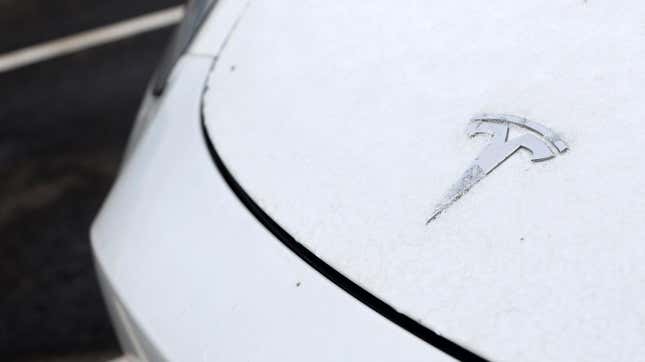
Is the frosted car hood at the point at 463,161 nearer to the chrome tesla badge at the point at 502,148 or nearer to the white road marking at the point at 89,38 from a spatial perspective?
the chrome tesla badge at the point at 502,148

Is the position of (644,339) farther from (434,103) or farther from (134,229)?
(134,229)

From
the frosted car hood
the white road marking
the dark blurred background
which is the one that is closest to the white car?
the frosted car hood

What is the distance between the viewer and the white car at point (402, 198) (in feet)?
3.83

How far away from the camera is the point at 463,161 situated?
4.34 ft

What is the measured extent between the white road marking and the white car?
3.75 meters

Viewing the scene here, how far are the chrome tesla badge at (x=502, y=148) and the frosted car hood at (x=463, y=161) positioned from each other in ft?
0.04

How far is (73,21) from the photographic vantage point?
5.82 meters

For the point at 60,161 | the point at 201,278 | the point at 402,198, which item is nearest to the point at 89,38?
the point at 60,161

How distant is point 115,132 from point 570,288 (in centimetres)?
336

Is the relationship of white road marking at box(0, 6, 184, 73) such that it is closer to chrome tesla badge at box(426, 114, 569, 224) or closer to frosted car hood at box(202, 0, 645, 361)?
frosted car hood at box(202, 0, 645, 361)

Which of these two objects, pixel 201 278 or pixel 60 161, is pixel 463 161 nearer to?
pixel 201 278

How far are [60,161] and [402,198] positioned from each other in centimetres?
300

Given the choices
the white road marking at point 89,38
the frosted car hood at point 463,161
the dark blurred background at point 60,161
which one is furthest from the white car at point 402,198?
the white road marking at point 89,38

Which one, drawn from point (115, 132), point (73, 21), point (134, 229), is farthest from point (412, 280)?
point (73, 21)
